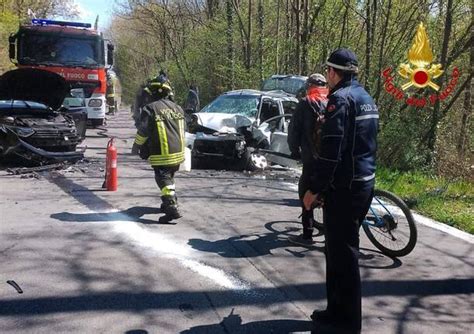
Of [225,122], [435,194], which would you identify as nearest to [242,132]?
[225,122]

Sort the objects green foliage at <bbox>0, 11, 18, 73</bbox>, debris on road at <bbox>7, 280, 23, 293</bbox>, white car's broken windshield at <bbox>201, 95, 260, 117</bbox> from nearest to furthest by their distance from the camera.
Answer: debris on road at <bbox>7, 280, 23, 293</bbox>, white car's broken windshield at <bbox>201, 95, 260, 117</bbox>, green foliage at <bbox>0, 11, 18, 73</bbox>

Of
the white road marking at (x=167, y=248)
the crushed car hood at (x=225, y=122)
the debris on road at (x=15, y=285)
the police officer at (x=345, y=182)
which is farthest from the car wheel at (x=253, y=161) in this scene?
the police officer at (x=345, y=182)

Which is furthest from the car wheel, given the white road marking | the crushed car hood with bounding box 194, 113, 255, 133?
the white road marking

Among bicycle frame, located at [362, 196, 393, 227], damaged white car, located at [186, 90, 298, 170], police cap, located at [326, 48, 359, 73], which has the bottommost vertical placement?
bicycle frame, located at [362, 196, 393, 227]

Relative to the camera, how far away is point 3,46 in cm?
2938

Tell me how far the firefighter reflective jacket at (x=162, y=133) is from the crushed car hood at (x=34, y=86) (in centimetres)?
575

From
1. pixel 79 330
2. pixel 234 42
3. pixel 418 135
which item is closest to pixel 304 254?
pixel 79 330

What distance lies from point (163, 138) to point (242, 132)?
5.19 metres

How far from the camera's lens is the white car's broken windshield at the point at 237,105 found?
12.5 m

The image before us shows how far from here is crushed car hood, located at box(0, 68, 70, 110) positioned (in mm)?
11391

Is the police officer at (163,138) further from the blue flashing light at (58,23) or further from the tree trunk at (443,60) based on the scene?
the blue flashing light at (58,23)

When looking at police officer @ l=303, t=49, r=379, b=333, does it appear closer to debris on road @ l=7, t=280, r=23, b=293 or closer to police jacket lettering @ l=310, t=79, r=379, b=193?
police jacket lettering @ l=310, t=79, r=379, b=193

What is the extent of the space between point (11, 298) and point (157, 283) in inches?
46.4

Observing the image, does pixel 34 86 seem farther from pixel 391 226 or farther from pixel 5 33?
pixel 5 33
